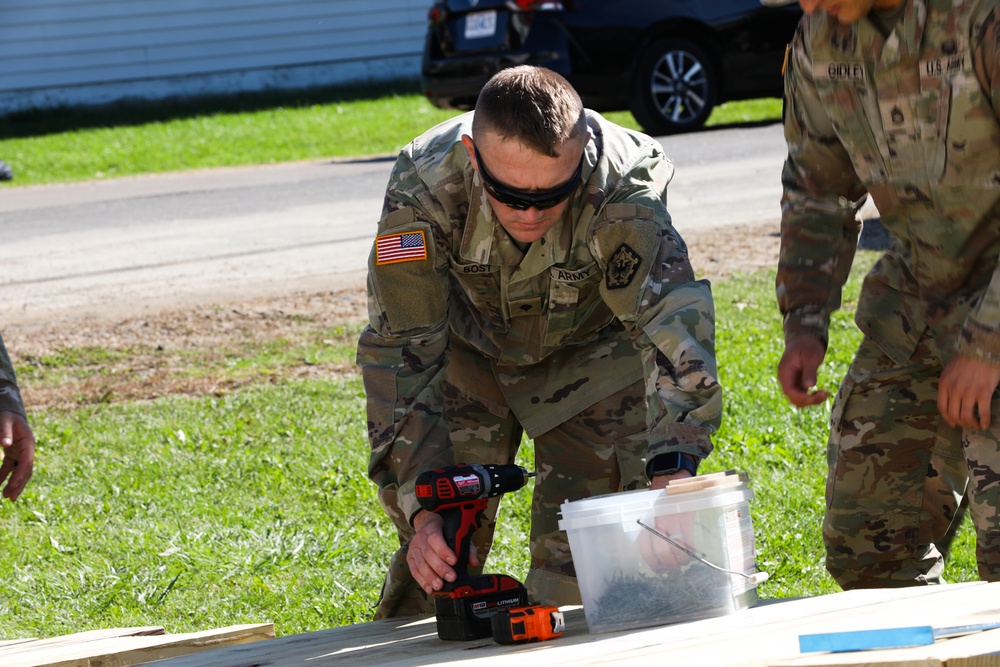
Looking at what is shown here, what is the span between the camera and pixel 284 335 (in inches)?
312

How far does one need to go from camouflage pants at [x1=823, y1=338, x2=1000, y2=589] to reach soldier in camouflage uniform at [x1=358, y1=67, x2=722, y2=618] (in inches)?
A: 23.3

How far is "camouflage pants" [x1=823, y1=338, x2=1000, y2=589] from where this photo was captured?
3699 mm

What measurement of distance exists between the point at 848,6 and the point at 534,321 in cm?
155

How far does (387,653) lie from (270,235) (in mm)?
7794

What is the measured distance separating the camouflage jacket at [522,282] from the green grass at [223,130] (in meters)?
11.6

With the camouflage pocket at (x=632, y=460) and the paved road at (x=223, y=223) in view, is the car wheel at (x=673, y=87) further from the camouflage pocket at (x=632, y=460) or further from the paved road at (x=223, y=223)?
the camouflage pocket at (x=632, y=460)

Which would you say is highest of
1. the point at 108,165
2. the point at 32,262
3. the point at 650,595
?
the point at 108,165

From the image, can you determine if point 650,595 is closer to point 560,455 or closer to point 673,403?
point 673,403

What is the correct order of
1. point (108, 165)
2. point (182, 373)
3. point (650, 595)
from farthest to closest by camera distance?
point (108, 165)
point (182, 373)
point (650, 595)

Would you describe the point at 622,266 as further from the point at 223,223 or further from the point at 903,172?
the point at 223,223

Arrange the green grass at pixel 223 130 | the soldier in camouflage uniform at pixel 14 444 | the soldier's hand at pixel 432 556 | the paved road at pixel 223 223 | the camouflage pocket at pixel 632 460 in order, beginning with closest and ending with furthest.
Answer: the soldier's hand at pixel 432 556
the soldier in camouflage uniform at pixel 14 444
the camouflage pocket at pixel 632 460
the paved road at pixel 223 223
the green grass at pixel 223 130

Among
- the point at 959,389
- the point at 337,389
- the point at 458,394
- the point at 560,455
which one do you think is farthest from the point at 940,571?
the point at 337,389

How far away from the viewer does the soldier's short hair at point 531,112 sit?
3352 millimetres

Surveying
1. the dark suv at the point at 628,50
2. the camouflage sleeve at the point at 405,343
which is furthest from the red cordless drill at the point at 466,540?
the dark suv at the point at 628,50
